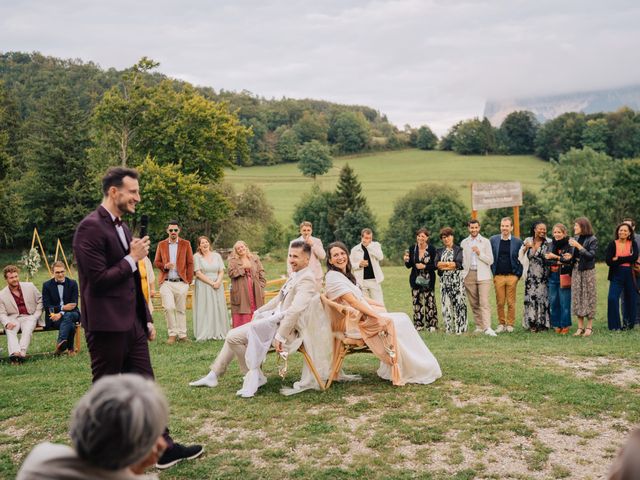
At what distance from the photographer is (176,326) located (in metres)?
13.1

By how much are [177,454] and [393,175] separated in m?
78.0

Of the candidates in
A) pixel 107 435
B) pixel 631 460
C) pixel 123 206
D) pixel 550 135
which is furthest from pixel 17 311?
pixel 550 135

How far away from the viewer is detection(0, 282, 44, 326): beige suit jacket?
10906mm

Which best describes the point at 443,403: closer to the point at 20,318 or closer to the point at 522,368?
the point at 522,368

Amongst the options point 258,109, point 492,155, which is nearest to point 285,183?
point 258,109

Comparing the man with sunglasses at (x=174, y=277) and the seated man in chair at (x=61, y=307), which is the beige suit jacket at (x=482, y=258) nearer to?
the man with sunglasses at (x=174, y=277)

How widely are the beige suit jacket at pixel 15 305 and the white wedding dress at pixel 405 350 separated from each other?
610 cm

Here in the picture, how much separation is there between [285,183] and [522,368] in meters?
71.6

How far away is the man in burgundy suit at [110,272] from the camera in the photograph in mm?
4797

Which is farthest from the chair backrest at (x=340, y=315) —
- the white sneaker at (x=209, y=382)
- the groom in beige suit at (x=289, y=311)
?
the white sneaker at (x=209, y=382)

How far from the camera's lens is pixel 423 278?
1284 centimetres

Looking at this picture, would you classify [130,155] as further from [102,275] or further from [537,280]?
[102,275]

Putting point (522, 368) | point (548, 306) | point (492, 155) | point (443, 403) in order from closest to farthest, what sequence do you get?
point (443, 403) → point (522, 368) → point (548, 306) → point (492, 155)

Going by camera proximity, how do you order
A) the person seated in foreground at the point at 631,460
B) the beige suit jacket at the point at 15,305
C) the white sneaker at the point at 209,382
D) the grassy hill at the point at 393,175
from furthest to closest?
the grassy hill at the point at 393,175
the beige suit jacket at the point at 15,305
the white sneaker at the point at 209,382
the person seated in foreground at the point at 631,460
